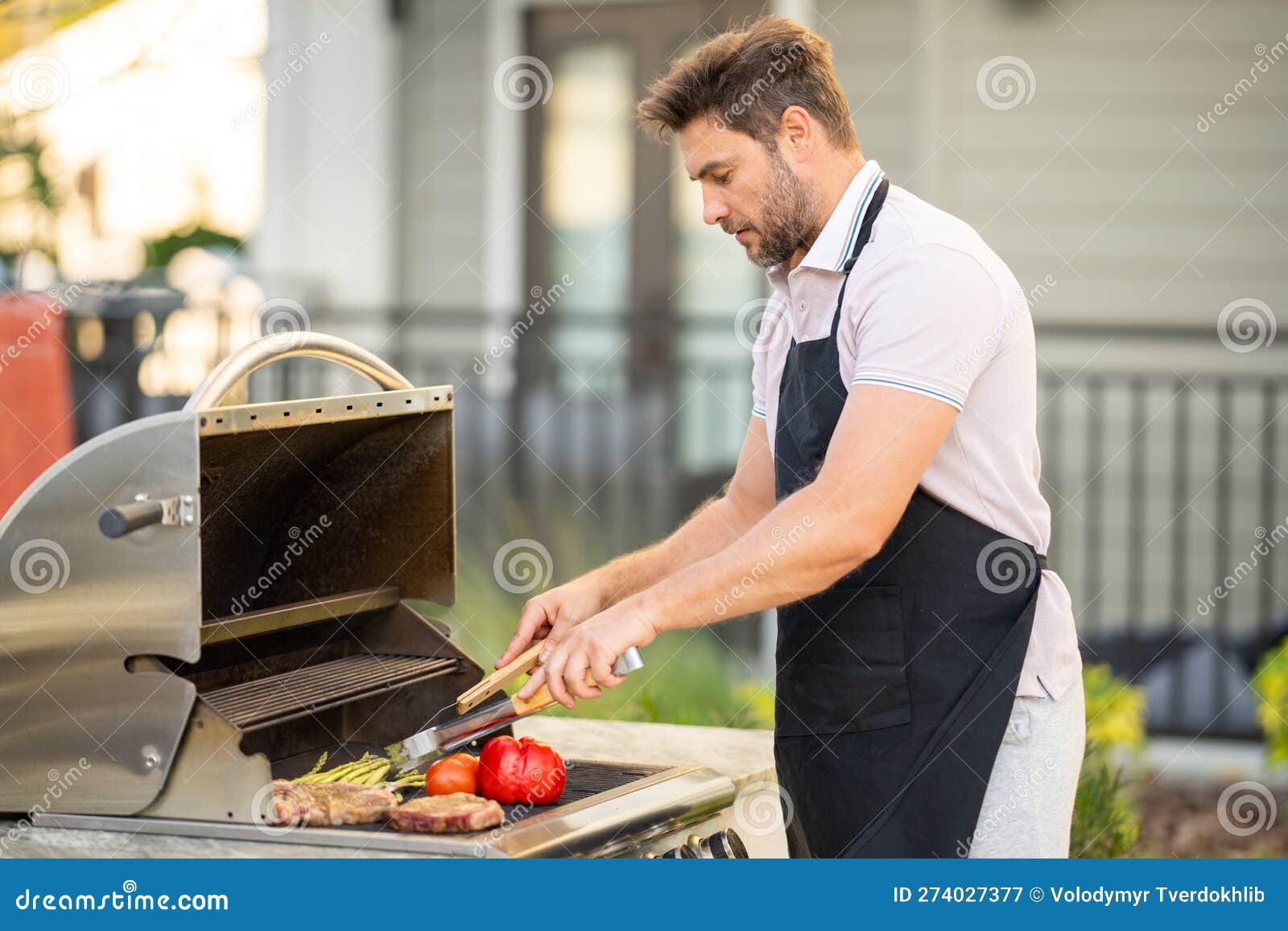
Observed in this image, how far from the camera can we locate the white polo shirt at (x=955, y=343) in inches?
93.7

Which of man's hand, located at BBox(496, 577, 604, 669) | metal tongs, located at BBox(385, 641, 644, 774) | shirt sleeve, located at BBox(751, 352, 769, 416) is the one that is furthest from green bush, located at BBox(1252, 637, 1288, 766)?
metal tongs, located at BBox(385, 641, 644, 774)

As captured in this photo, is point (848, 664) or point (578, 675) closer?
point (578, 675)

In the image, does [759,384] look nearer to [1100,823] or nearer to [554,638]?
[554,638]

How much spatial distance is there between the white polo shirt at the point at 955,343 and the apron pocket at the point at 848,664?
214 millimetres

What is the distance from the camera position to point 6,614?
247 centimetres

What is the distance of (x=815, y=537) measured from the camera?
7.70ft

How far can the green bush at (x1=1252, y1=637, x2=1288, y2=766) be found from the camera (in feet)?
19.9

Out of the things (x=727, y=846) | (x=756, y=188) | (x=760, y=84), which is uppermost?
(x=760, y=84)

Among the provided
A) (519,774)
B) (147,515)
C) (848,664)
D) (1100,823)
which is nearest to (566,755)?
(519,774)

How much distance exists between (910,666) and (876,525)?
0.33 meters

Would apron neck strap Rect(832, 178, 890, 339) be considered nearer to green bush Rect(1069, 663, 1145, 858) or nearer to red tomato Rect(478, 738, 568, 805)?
red tomato Rect(478, 738, 568, 805)

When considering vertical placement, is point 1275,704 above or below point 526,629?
below

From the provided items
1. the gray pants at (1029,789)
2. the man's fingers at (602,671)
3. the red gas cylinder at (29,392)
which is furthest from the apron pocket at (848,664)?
the red gas cylinder at (29,392)

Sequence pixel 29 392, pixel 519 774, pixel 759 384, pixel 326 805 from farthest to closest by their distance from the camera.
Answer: pixel 29 392 < pixel 759 384 < pixel 519 774 < pixel 326 805
